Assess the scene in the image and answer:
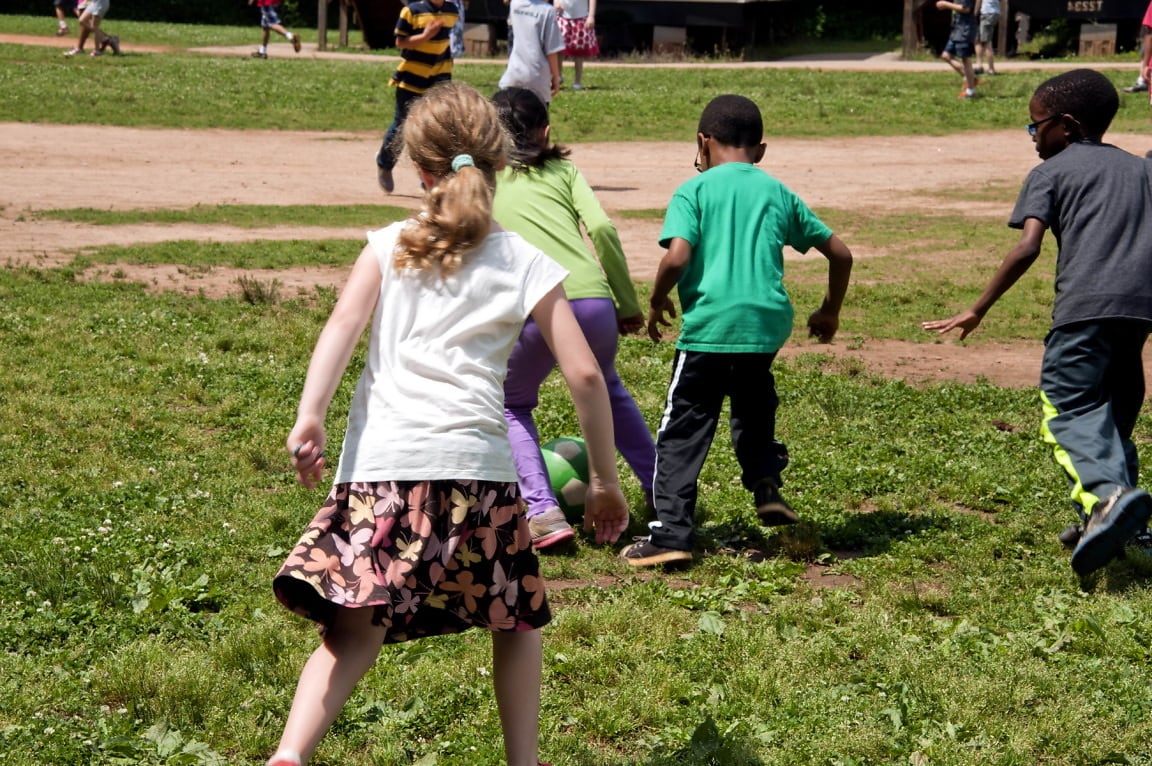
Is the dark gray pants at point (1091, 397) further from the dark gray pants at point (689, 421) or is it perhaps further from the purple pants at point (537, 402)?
the purple pants at point (537, 402)

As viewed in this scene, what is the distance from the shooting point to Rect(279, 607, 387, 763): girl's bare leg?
125 inches

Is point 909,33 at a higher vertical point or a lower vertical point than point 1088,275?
higher

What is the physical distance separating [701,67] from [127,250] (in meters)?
16.1

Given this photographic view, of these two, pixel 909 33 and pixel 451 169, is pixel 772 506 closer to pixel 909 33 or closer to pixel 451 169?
pixel 451 169

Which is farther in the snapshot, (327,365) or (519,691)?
(519,691)

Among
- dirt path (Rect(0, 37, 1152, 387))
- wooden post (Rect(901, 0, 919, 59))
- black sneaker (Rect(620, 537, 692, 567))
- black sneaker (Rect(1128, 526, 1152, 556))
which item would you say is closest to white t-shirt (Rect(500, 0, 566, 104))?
dirt path (Rect(0, 37, 1152, 387))

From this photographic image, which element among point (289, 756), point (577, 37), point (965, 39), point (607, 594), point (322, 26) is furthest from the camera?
point (322, 26)

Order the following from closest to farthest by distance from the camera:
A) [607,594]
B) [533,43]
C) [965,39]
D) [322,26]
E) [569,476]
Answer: [607,594] < [569,476] < [533,43] < [965,39] < [322,26]

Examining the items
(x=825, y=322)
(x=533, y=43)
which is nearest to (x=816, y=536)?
(x=825, y=322)

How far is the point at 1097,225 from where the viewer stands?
5098 mm

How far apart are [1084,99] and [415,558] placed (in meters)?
3.25

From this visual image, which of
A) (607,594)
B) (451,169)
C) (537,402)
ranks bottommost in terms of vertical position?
(607,594)

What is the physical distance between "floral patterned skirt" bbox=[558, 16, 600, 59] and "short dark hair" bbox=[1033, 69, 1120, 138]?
510 inches

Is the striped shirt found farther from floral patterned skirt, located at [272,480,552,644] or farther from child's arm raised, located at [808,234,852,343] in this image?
floral patterned skirt, located at [272,480,552,644]
